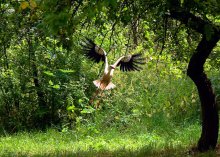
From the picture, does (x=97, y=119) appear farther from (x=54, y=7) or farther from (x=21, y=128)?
(x=54, y=7)

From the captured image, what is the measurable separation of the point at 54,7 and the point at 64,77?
29.0ft

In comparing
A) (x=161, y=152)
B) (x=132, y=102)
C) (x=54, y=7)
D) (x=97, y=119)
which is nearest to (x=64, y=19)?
(x=54, y=7)

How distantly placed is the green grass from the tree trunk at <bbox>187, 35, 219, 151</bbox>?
17.4 inches

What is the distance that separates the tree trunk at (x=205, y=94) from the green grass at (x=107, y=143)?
0.44m

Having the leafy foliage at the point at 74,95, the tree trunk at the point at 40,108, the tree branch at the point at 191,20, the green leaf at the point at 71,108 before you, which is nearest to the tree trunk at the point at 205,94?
the tree branch at the point at 191,20

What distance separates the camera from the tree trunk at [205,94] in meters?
6.94

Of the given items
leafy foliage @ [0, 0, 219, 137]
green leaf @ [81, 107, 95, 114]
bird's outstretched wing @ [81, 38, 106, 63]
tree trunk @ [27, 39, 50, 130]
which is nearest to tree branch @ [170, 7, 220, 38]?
bird's outstretched wing @ [81, 38, 106, 63]

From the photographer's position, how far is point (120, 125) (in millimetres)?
12125

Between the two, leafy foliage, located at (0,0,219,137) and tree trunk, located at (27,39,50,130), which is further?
tree trunk, located at (27,39,50,130)

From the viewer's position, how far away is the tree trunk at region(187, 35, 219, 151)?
694 cm

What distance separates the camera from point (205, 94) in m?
7.12

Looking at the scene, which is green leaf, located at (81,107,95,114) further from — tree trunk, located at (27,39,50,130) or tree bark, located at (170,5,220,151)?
tree bark, located at (170,5,220,151)

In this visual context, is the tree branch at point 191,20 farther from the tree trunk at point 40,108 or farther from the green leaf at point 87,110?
the tree trunk at point 40,108

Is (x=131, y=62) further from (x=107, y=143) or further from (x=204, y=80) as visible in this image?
(x=204, y=80)
